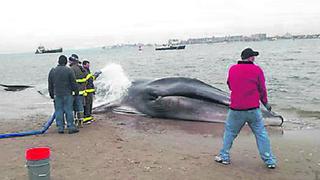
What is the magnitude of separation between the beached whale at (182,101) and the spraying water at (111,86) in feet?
4.86

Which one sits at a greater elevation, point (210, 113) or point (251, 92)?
point (251, 92)

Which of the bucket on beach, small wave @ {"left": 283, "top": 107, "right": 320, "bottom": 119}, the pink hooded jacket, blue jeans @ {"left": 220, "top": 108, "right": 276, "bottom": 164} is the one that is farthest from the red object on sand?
small wave @ {"left": 283, "top": 107, "right": 320, "bottom": 119}

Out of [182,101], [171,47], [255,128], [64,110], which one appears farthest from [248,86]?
[171,47]

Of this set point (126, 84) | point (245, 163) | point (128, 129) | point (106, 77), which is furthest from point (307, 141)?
point (106, 77)

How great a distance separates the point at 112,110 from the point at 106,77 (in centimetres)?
460

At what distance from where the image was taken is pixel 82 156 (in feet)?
26.9

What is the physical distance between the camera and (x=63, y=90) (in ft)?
35.1

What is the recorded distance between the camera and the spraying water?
49.6ft

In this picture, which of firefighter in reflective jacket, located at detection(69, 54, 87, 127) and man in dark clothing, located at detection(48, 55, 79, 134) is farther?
firefighter in reflective jacket, located at detection(69, 54, 87, 127)

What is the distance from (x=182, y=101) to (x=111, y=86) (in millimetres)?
5335

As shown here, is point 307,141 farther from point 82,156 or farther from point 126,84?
point 126,84

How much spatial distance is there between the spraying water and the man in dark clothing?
3.74 m

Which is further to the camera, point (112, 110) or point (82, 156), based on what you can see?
point (112, 110)

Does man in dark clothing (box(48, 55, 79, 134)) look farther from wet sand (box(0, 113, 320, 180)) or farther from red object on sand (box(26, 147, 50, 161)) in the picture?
red object on sand (box(26, 147, 50, 161))
